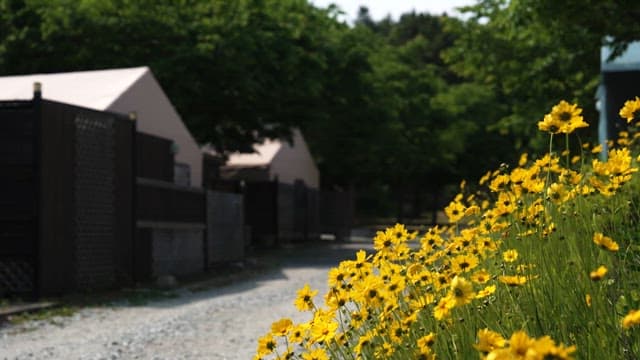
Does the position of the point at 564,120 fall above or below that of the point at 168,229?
above

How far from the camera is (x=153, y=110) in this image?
57.4ft

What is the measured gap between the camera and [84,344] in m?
8.35

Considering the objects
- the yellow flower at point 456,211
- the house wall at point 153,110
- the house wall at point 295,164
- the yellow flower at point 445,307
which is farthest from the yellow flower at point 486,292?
the house wall at point 295,164

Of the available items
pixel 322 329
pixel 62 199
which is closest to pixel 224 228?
pixel 62 199

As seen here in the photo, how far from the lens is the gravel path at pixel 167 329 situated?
25.6 ft

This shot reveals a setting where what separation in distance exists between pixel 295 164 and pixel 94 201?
25.0m

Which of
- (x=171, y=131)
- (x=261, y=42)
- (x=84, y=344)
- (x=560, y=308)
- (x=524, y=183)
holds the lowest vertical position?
(x=84, y=344)

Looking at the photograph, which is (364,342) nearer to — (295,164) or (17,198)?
(17,198)

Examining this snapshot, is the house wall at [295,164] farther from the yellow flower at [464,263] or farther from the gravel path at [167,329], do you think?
the yellow flower at [464,263]

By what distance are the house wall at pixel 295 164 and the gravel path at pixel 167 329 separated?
22385 millimetres

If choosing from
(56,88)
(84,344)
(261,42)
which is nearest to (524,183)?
(84,344)

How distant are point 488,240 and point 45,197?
8.76 meters

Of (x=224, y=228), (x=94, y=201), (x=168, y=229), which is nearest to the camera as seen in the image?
(x=94, y=201)

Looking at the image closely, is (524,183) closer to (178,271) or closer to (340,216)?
(178,271)
